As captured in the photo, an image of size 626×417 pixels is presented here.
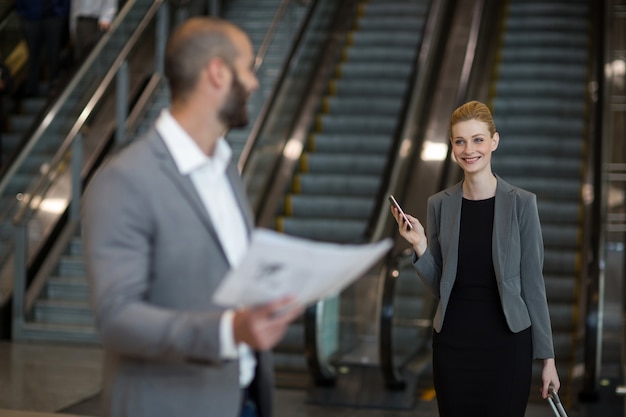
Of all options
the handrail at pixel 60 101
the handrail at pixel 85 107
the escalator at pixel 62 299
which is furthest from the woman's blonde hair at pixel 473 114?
the handrail at pixel 60 101

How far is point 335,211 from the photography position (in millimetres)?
9500

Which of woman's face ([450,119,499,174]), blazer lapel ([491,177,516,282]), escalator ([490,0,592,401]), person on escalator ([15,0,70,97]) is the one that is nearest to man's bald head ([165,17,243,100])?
woman's face ([450,119,499,174])

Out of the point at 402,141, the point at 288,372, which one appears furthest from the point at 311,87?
the point at 288,372

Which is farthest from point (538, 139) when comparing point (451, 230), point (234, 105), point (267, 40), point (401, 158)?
point (234, 105)

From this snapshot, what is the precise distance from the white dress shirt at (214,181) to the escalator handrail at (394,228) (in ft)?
14.3

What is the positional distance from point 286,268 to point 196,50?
541 millimetres

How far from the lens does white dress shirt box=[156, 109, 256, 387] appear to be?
198 cm

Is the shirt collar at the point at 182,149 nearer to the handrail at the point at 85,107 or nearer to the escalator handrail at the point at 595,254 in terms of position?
the escalator handrail at the point at 595,254

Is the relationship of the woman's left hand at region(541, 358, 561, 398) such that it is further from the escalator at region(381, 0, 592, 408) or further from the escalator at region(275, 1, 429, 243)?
the escalator at region(275, 1, 429, 243)

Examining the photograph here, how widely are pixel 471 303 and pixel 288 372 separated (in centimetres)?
411

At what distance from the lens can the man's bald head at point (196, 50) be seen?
1949 mm

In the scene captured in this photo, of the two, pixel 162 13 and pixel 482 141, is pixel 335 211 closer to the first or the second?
pixel 162 13

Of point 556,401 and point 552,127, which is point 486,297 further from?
point 552,127

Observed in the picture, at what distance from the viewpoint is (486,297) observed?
3.32 m
